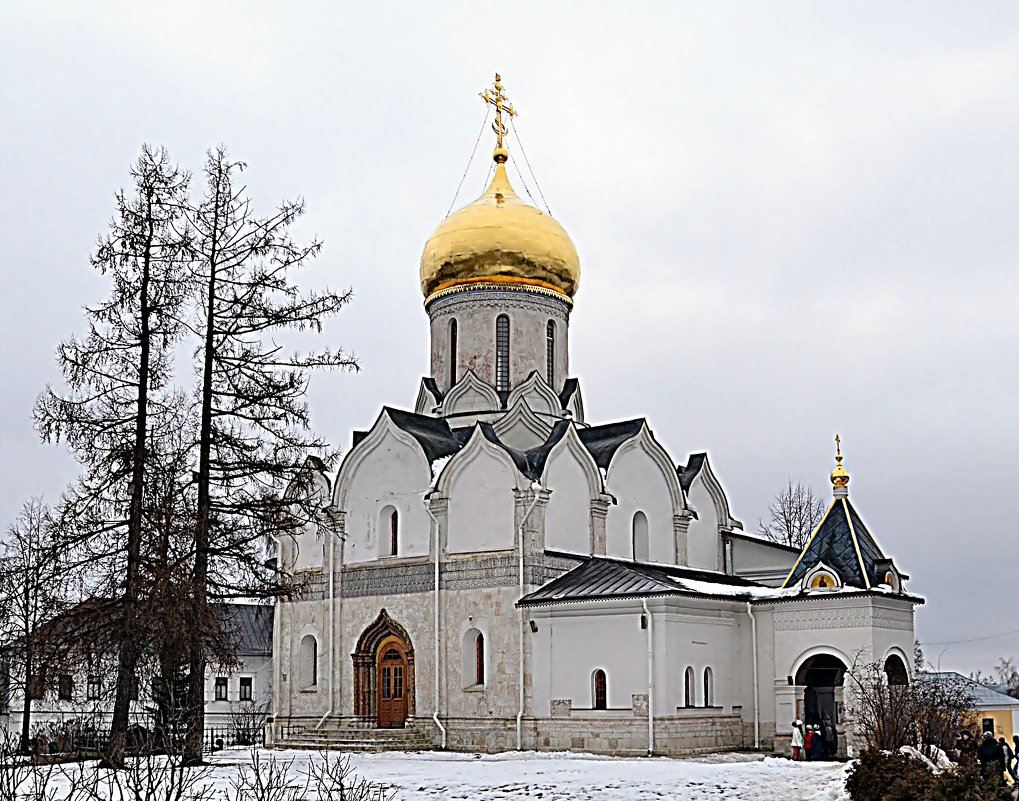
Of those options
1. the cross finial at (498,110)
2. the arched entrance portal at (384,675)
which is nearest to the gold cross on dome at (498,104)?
the cross finial at (498,110)

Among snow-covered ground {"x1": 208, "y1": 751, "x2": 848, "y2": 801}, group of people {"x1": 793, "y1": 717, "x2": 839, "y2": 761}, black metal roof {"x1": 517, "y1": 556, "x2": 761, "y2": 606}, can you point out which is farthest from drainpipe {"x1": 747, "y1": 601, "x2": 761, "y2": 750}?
snow-covered ground {"x1": 208, "y1": 751, "x2": 848, "y2": 801}

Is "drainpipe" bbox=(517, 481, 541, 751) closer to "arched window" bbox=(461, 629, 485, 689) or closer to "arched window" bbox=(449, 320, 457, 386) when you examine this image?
"arched window" bbox=(461, 629, 485, 689)

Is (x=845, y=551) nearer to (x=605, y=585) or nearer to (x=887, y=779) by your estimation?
(x=605, y=585)

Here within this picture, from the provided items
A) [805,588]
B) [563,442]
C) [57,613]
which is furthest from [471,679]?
[57,613]

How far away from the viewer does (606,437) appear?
24625 mm

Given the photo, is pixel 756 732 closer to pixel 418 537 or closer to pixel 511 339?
pixel 418 537

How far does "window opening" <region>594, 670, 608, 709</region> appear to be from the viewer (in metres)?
20.6

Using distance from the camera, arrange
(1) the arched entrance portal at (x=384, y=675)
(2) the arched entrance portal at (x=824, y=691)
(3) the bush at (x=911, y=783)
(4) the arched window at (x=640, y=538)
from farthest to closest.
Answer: (4) the arched window at (x=640, y=538)
(2) the arched entrance portal at (x=824, y=691)
(1) the arched entrance portal at (x=384, y=675)
(3) the bush at (x=911, y=783)

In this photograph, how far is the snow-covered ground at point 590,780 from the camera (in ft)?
43.7

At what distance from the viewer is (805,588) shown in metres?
21.3

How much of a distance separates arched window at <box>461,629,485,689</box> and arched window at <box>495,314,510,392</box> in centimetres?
543

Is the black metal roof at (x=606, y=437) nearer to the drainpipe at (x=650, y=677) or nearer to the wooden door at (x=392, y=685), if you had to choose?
the drainpipe at (x=650, y=677)

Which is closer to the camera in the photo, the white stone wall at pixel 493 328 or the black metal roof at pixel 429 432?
the black metal roof at pixel 429 432

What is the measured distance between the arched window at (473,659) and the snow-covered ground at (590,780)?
566 centimetres
